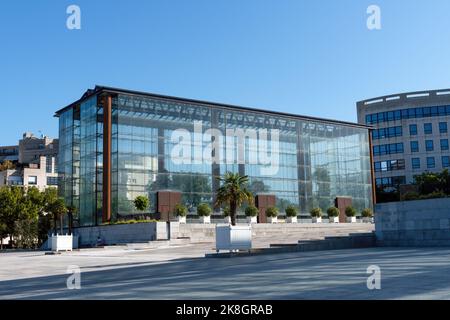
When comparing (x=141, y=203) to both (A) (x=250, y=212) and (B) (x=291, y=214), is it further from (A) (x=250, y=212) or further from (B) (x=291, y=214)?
(B) (x=291, y=214)

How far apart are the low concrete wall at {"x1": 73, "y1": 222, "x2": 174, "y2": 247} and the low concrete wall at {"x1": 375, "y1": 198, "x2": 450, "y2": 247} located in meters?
22.9

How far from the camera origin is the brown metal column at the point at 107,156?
54469 mm

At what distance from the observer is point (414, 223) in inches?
1066

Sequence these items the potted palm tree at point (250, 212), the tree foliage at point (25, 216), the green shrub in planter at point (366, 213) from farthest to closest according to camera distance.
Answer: the tree foliage at point (25, 216) < the green shrub in planter at point (366, 213) < the potted palm tree at point (250, 212)

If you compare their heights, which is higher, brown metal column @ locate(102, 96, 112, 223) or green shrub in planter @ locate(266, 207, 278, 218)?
brown metal column @ locate(102, 96, 112, 223)

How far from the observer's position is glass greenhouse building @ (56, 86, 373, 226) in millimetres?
55969

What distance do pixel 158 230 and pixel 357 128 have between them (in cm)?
4220

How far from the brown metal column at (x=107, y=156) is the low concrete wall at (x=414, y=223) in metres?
33.0

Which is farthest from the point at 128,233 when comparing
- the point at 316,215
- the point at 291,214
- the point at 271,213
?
the point at 316,215

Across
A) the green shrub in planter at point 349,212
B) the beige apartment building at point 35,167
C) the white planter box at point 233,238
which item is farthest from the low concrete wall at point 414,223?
the beige apartment building at point 35,167

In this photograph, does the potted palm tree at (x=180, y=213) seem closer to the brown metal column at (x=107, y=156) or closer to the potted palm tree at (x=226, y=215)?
the potted palm tree at (x=226, y=215)

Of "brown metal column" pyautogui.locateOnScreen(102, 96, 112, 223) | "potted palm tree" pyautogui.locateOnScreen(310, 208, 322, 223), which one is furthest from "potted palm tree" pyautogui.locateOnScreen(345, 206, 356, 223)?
"brown metal column" pyautogui.locateOnScreen(102, 96, 112, 223)

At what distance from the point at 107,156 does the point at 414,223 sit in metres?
36.5

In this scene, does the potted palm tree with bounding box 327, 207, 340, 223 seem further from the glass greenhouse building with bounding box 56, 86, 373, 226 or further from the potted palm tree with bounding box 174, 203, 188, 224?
the potted palm tree with bounding box 174, 203, 188, 224
